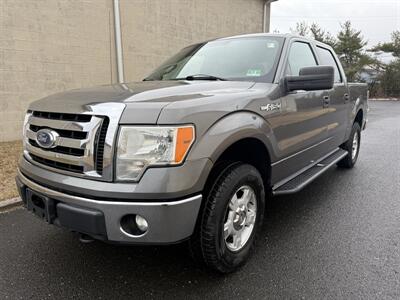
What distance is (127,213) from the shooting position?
2051 mm

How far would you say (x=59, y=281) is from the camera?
8.46 ft

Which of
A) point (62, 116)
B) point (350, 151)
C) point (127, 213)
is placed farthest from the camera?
point (350, 151)

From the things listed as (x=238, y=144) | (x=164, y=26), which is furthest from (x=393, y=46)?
(x=238, y=144)

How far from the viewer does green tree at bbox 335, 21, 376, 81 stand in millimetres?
30344

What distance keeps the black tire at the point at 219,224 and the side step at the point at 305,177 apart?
0.63m

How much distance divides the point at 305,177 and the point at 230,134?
159cm

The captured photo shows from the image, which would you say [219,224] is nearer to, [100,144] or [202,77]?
[100,144]

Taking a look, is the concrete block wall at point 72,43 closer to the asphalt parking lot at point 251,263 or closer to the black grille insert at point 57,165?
the asphalt parking lot at point 251,263

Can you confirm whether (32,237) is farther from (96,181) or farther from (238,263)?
(238,263)

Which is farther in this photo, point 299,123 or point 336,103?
point 336,103

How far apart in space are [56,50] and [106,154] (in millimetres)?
6335

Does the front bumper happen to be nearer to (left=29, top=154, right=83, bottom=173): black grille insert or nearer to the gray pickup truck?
the gray pickup truck

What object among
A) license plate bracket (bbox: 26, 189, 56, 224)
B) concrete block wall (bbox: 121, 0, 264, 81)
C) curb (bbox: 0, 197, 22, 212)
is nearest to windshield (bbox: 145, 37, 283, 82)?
license plate bracket (bbox: 26, 189, 56, 224)

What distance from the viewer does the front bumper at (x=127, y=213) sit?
2045 millimetres
